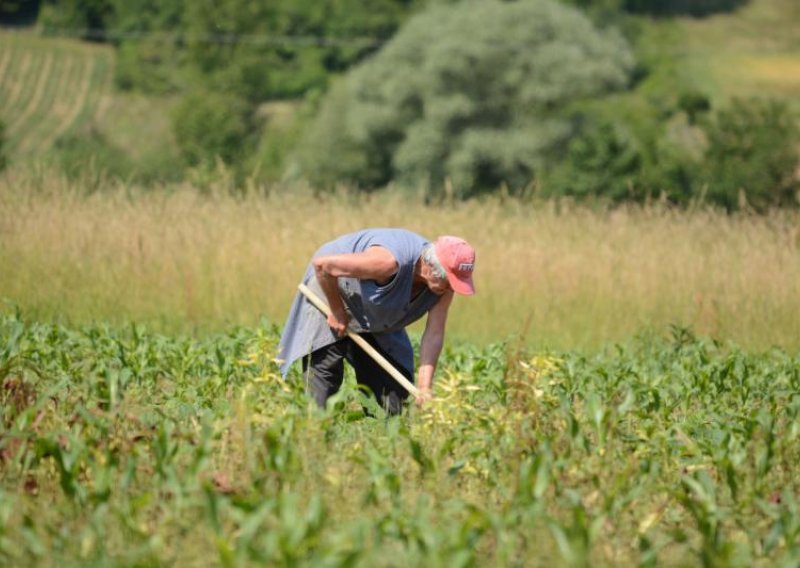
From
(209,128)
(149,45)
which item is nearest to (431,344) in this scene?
(209,128)

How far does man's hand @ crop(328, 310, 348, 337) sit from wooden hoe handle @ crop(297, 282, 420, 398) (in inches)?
1.3

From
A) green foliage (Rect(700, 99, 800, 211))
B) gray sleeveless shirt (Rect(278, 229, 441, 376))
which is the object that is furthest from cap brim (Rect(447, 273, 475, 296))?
green foliage (Rect(700, 99, 800, 211))

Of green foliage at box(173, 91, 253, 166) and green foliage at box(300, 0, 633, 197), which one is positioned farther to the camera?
green foliage at box(173, 91, 253, 166)

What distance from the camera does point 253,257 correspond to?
1265 centimetres

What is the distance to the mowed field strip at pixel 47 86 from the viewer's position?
202 feet

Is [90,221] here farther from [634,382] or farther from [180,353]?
[634,382]

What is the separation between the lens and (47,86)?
223ft

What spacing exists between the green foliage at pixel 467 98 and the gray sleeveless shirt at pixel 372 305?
34.9 metres

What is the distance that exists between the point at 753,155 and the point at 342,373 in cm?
3316

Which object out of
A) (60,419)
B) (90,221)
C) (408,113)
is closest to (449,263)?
(60,419)

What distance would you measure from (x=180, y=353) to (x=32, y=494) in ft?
11.0

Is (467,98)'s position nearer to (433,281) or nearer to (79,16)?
(433,281)

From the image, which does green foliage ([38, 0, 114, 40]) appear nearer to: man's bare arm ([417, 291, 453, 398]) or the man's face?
man's bare arm ([417, 291, 453, 398])

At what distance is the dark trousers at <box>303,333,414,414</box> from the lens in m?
7.17
